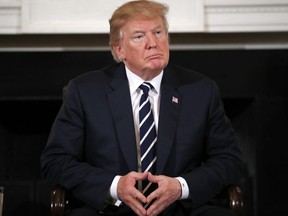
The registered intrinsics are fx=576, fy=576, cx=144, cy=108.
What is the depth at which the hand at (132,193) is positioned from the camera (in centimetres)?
212

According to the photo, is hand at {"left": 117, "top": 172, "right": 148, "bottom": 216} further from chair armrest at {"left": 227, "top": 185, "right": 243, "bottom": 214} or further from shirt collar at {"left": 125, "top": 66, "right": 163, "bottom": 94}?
shirt collar at {"left": 125, "top": 66, "right": 163, "bottom": 94}

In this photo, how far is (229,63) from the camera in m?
3.56

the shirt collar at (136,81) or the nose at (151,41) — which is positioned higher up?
the nose at (151,41)

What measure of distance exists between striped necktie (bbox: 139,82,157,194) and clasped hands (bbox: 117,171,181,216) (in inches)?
6.1

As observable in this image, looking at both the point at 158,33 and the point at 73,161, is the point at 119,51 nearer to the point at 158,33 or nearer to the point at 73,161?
the point at 158,33

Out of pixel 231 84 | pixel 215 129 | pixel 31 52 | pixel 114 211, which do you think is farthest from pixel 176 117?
pixel 31 52

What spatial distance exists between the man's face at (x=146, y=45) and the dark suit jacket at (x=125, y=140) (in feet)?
0.32

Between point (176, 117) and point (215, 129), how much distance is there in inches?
7.0

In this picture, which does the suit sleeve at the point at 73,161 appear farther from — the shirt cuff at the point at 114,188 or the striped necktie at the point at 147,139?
the striped necktie at the point at 147,139

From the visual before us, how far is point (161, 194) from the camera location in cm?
213

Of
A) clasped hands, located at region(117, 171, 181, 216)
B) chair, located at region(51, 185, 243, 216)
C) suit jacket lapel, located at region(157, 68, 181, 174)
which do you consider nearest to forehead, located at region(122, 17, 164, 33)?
suit jacket lapel, located at region(157, 68, 181, 174)

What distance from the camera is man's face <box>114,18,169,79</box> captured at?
7.75ft

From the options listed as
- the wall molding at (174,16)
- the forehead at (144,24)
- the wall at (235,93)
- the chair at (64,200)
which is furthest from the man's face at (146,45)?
the wall at (235,93)

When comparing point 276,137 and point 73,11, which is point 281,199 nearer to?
point 276,137
